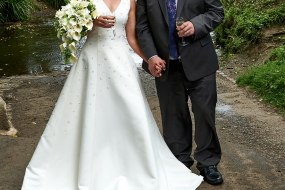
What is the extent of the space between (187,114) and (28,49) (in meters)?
9.52

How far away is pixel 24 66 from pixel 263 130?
6616 mm

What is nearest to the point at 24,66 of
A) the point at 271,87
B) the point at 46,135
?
the point at 271,87

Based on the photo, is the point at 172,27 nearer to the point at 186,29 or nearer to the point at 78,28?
the point at 186,29

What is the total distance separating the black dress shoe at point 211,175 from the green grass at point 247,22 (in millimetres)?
5829

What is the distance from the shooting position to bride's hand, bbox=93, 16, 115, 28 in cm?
368

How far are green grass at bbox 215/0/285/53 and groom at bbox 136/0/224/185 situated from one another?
581 cm

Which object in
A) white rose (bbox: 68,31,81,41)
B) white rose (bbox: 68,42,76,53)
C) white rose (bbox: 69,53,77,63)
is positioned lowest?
white rose (bbox: 69,53,77,63)

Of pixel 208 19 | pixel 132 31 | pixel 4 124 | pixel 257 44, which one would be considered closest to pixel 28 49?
pixel 257 44

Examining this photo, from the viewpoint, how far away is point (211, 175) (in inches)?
161

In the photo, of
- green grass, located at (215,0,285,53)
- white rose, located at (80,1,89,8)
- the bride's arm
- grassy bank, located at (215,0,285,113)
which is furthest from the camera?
green grass, located at (215,0,285,53)

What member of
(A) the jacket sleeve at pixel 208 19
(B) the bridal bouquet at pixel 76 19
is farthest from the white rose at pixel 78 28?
(A) the jacket sleeve at pixel 208 19

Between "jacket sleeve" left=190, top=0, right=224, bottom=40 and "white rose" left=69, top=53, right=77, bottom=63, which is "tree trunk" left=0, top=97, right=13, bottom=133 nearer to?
"white rose" left=69, top=53, right=77, bottom=63

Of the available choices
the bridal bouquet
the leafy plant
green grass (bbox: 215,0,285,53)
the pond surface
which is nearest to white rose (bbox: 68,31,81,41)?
the bridal bouquet

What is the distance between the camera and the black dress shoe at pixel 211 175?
4.08 metres
